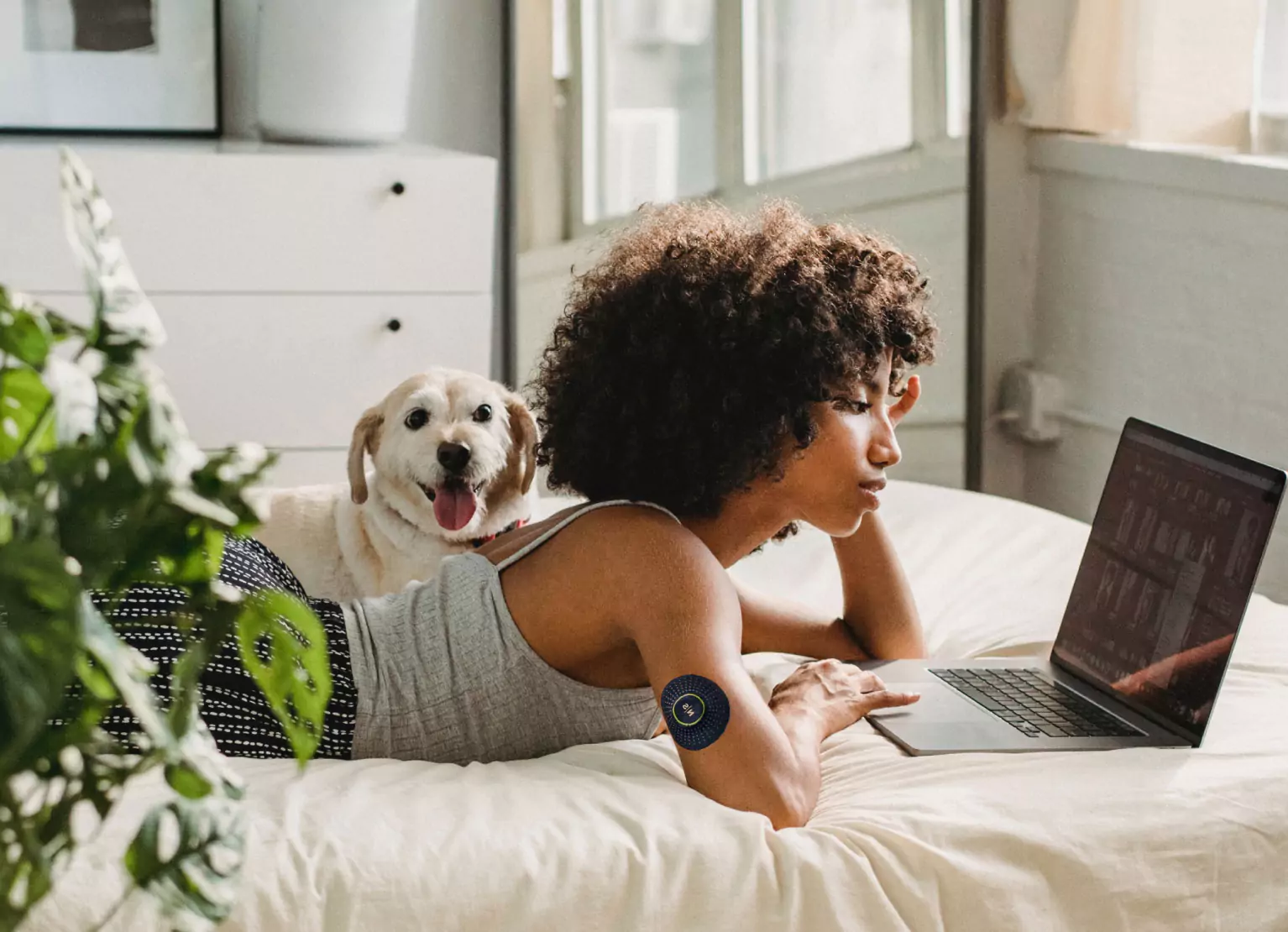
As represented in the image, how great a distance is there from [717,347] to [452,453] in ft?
2.31

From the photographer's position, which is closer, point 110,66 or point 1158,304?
point 1158,304

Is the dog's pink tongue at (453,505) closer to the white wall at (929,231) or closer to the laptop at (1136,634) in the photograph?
the laptop at (1136,634)

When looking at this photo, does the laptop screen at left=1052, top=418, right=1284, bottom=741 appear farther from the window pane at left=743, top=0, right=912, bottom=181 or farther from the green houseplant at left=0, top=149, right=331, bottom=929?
the window pane at left=743, top=0, right=912, bottom=181

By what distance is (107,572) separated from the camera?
0.50m

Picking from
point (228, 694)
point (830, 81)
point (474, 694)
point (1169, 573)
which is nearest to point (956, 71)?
point (830, 81)

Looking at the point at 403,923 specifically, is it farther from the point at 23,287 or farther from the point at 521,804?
the point at 23,287

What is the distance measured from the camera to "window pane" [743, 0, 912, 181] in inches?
128

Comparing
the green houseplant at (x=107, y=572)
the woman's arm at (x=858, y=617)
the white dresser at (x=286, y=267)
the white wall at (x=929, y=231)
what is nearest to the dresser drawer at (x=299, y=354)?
the white dresser at (x=286, y=267)

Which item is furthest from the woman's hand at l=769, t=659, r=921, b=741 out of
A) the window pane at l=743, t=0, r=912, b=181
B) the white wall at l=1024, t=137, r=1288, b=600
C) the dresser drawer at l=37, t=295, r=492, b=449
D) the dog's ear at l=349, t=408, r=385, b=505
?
the window pane at l=743, t=0, r=912, b=181

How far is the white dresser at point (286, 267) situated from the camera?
2.90 metres

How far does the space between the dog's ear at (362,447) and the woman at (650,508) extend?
0.55 m

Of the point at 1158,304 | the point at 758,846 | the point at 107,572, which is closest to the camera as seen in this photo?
the point at 107,572

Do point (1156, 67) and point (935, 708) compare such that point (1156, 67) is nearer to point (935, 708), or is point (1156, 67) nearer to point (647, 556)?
point (935, 708)

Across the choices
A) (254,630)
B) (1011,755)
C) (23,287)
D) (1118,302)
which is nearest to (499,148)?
(23,287)
